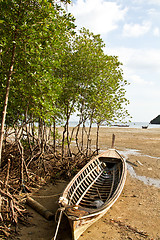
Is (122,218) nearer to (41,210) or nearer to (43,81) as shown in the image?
(41,210)

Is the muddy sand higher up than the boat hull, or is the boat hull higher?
the boat hull

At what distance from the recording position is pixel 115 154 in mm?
10914

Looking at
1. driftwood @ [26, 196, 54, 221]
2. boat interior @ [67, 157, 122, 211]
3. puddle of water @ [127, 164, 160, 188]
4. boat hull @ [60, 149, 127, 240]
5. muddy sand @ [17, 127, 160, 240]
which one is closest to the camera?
boat hull @ [60, 149, 127, 240]

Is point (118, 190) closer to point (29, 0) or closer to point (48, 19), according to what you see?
point (48, 19)

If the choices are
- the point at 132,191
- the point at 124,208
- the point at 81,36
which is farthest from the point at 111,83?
the point at 124,208

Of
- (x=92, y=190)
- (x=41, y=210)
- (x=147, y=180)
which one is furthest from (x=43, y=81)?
(x=147, y=180)

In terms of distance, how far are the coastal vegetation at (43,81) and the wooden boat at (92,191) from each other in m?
1.37

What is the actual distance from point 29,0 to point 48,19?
0.59 meters

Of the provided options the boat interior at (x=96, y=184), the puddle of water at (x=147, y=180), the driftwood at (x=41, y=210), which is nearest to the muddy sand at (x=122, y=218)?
the puddle of water at (x=147, y=180)

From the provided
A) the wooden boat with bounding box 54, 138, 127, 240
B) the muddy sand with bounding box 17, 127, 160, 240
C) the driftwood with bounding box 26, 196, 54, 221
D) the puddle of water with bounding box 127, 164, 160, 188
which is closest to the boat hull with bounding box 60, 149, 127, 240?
the wooden boat with bounding box 54, 138, 127, 240

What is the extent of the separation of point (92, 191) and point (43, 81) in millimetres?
4957

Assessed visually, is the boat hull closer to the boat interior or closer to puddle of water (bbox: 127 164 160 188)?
the boat interior

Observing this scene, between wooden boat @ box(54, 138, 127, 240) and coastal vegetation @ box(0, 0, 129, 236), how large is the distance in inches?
54.0

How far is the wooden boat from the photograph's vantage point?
15.5 feet
